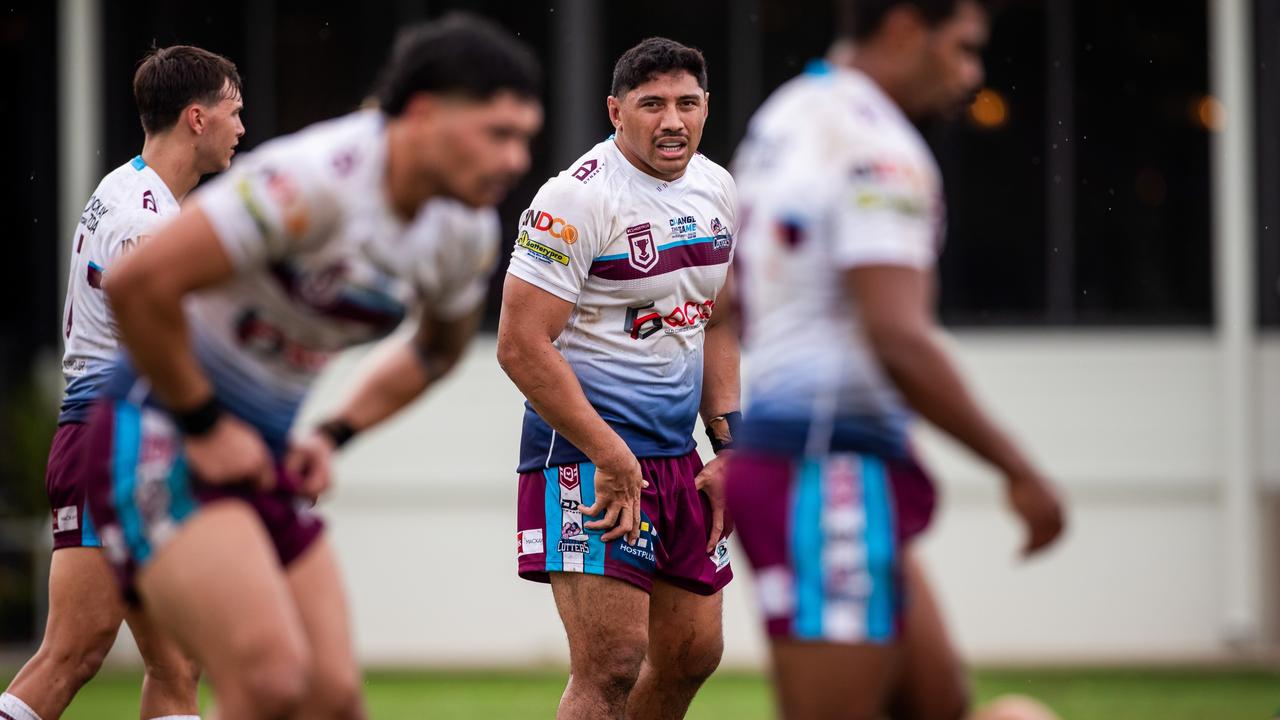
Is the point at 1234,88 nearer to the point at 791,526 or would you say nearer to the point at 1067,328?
the point at 1067,328

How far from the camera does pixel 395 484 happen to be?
14.3m

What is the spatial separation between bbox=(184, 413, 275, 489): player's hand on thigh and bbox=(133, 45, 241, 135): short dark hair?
239cm

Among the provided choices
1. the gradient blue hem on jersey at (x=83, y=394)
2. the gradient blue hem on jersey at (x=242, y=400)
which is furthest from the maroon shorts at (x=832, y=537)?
the gradient blue hem on jersey at (x=83, y=394)

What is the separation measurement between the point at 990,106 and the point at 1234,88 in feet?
6.83

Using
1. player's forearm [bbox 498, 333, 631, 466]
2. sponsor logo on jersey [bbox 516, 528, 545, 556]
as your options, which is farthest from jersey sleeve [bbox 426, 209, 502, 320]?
sponsor logo on jersey [bbox 516, 528, 545, 556]

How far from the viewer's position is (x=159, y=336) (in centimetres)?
366

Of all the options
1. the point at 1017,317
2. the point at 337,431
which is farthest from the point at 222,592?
the point at 1017,317

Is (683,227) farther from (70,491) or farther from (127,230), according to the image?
(70,491)

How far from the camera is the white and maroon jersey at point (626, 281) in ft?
18.7

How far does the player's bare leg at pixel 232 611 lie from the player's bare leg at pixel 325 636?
0.56ft

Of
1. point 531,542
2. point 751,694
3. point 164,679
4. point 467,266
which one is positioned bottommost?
point 751,694

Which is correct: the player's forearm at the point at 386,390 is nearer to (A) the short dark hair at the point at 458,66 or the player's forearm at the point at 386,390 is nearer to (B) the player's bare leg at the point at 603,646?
(A) the short dark hair at the point at 458,66

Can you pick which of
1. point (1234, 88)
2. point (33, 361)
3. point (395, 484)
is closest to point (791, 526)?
point (395, 484)

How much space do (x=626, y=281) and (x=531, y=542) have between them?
956 mm
